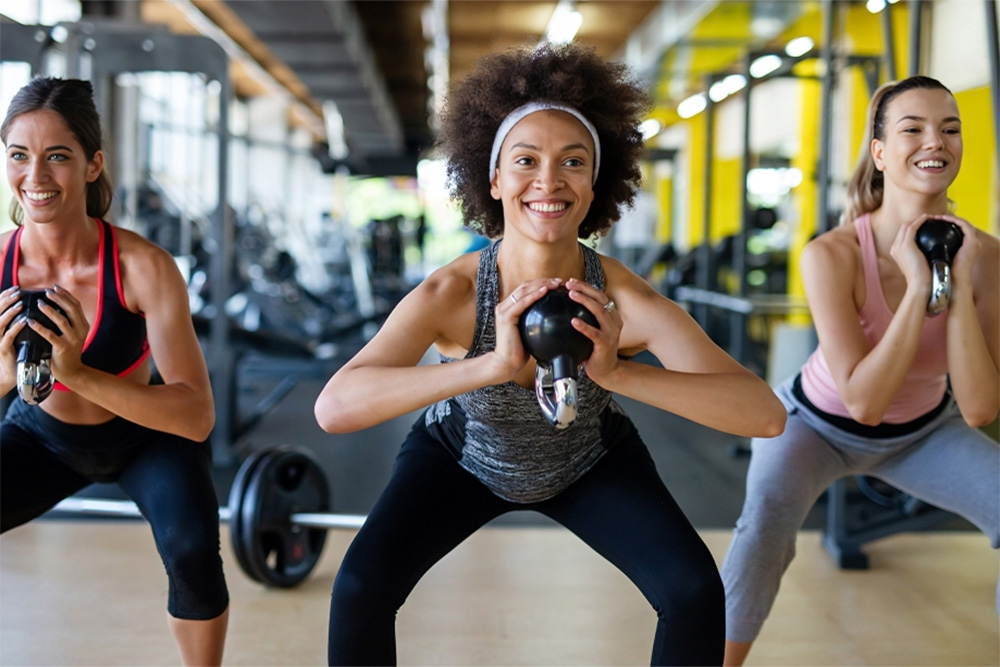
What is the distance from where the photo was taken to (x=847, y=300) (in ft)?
5.88

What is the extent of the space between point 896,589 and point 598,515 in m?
1.55

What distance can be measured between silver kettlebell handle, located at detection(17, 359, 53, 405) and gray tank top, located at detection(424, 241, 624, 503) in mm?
622

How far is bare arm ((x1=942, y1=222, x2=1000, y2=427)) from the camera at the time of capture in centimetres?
165

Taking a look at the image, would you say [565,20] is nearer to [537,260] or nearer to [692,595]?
[537,260]

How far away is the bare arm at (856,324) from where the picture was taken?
64.8 inches

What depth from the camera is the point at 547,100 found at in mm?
1518

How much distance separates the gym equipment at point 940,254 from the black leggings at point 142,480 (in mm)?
1345

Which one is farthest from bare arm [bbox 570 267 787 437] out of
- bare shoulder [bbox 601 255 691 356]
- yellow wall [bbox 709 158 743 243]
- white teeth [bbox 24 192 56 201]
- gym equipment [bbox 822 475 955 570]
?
yellow wall [bbox 709 158 743 243]

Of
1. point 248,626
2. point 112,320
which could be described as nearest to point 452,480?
point 112,320

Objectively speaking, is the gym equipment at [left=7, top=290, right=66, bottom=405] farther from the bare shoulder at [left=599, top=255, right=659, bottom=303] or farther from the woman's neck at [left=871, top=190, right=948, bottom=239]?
the woman's neck at [left=871, top=190, right=948, bottom=239]

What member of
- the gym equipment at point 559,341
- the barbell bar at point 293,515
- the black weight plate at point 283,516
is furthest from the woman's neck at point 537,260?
the black weight plate at point 283,516

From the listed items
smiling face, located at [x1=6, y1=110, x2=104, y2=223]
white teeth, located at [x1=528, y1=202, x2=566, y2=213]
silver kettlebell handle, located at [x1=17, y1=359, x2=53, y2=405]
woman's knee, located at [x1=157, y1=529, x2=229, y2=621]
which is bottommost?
woman's knee, located at [x1=157, y1=529, x2=229, y2=621]

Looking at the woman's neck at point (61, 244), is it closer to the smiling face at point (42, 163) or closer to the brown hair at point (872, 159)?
the smiling face at point (42, 163)

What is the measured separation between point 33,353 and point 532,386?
0.78m
